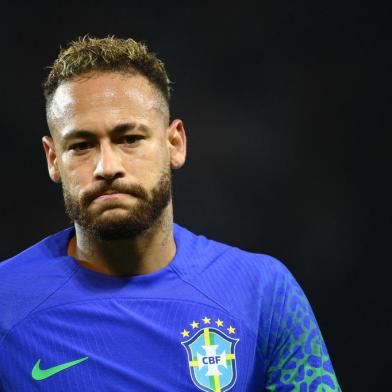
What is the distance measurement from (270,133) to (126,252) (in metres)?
1.06

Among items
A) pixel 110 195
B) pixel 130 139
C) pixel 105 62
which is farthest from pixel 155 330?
pixel 105 62

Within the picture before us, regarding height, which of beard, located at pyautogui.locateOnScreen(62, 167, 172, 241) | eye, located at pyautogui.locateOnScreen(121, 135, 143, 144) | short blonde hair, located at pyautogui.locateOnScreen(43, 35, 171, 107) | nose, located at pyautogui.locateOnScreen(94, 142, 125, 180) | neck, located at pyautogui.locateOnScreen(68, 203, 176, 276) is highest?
short blonde hair, located at pyautogui.locateOnScreen(43, 35, 171, 107)

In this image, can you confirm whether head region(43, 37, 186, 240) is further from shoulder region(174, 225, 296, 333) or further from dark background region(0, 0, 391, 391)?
dark background region(0, 0, 391, 391)

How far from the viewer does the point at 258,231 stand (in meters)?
2.43

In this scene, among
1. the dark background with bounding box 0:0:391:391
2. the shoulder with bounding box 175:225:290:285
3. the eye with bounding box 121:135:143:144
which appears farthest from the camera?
the dark background with bounding box 0:0:391:391

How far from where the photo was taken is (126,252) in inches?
61.9

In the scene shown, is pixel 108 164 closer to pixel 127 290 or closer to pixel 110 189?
pixel 110 189

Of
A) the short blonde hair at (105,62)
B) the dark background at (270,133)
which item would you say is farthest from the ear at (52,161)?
the dark background at (270,133)

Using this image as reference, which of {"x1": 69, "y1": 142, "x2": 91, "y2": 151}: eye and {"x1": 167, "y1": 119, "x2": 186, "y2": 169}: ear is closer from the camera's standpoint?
{"x1": 69, "y1": 142, "x2": 91, "y2": 151}: eye

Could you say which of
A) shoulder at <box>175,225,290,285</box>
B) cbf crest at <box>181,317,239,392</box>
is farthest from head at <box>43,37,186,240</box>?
cbf crest at <box>181,317,239,392</box>

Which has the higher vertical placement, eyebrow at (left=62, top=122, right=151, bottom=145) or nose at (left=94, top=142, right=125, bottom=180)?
eyebrow at (left=62, top=122, right=151, bottom=145)

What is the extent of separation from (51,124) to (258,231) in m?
1.06

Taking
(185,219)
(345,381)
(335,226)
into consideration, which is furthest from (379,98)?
(345,381)

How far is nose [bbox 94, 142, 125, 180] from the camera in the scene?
57.2 inches
